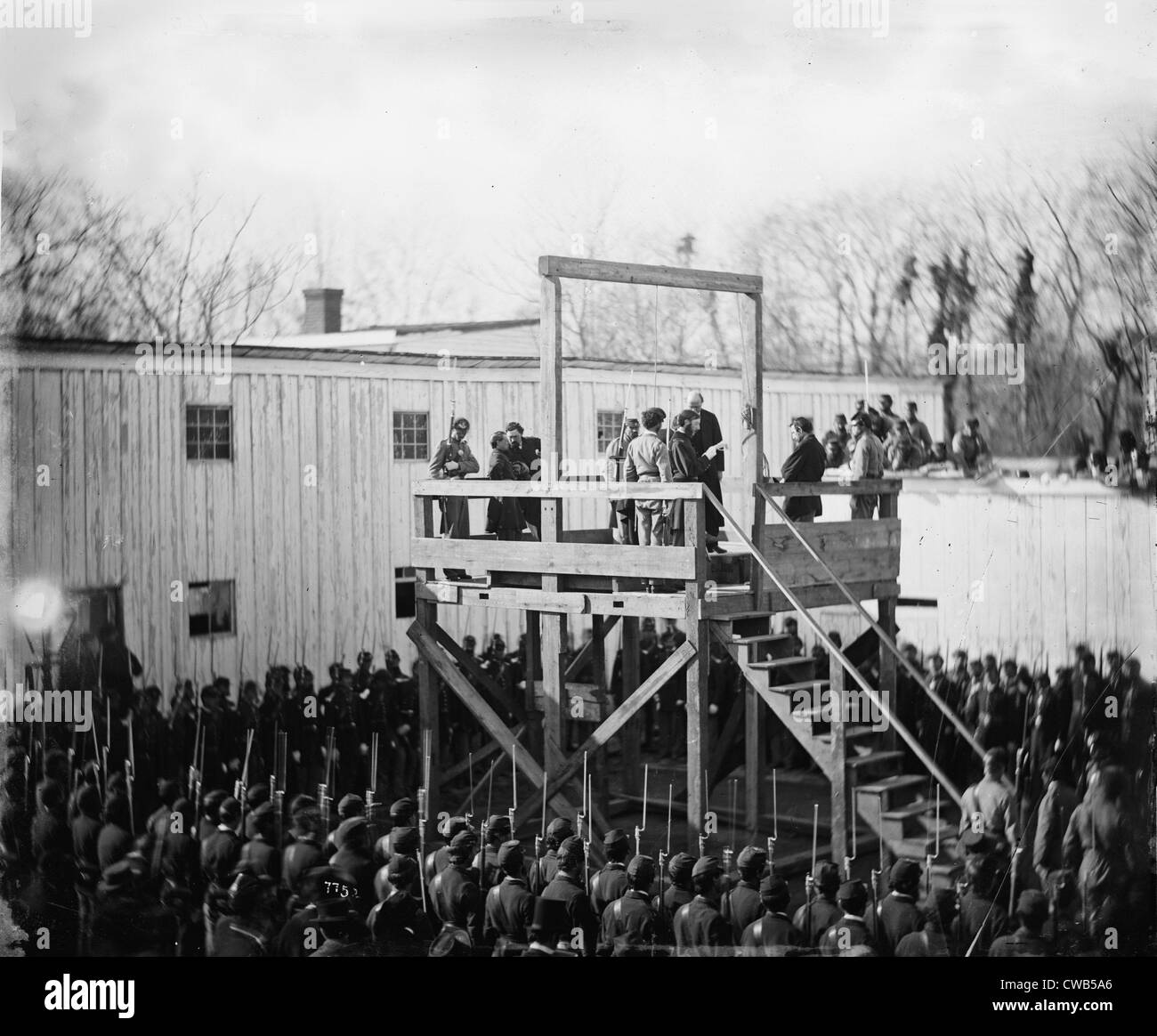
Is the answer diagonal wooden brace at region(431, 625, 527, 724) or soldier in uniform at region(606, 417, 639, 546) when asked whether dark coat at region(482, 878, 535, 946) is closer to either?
soldier in uniform at region(606, 417, 639, 546)

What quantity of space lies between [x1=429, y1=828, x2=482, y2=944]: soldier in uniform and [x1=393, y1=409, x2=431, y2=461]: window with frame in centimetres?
748

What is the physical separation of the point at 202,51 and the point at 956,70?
8.25m

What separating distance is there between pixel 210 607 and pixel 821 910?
8.50m

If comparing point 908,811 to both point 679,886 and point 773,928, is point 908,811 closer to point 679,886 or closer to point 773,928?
point 773,928

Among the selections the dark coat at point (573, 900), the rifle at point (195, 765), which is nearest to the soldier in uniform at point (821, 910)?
the dark coat at point (573, 900)

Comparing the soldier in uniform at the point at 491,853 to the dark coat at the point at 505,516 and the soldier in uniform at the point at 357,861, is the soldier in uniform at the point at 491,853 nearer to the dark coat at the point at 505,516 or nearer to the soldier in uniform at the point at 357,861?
the soldier in uniform at the point at 357,861

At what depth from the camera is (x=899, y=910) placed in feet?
41.3

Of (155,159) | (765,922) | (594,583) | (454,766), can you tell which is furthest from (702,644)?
(155,159)

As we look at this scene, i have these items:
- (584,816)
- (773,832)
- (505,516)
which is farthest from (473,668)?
(773,832)

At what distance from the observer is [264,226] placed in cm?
1880

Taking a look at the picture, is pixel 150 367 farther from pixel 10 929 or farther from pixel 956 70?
pixel 956 70

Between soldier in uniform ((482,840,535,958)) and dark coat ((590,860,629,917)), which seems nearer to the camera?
soldier in uniform ((482,840,535,958))

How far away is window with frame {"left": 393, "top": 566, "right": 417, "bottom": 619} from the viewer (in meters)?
19.8

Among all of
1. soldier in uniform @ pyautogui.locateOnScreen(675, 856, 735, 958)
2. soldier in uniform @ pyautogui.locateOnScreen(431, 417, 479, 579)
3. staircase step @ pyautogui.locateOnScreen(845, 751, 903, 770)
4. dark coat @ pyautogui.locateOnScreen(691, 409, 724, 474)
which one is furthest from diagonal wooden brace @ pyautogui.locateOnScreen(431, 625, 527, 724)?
staircase step @ pyautogui.locateOnScreen(845, 751, 903, 770)
